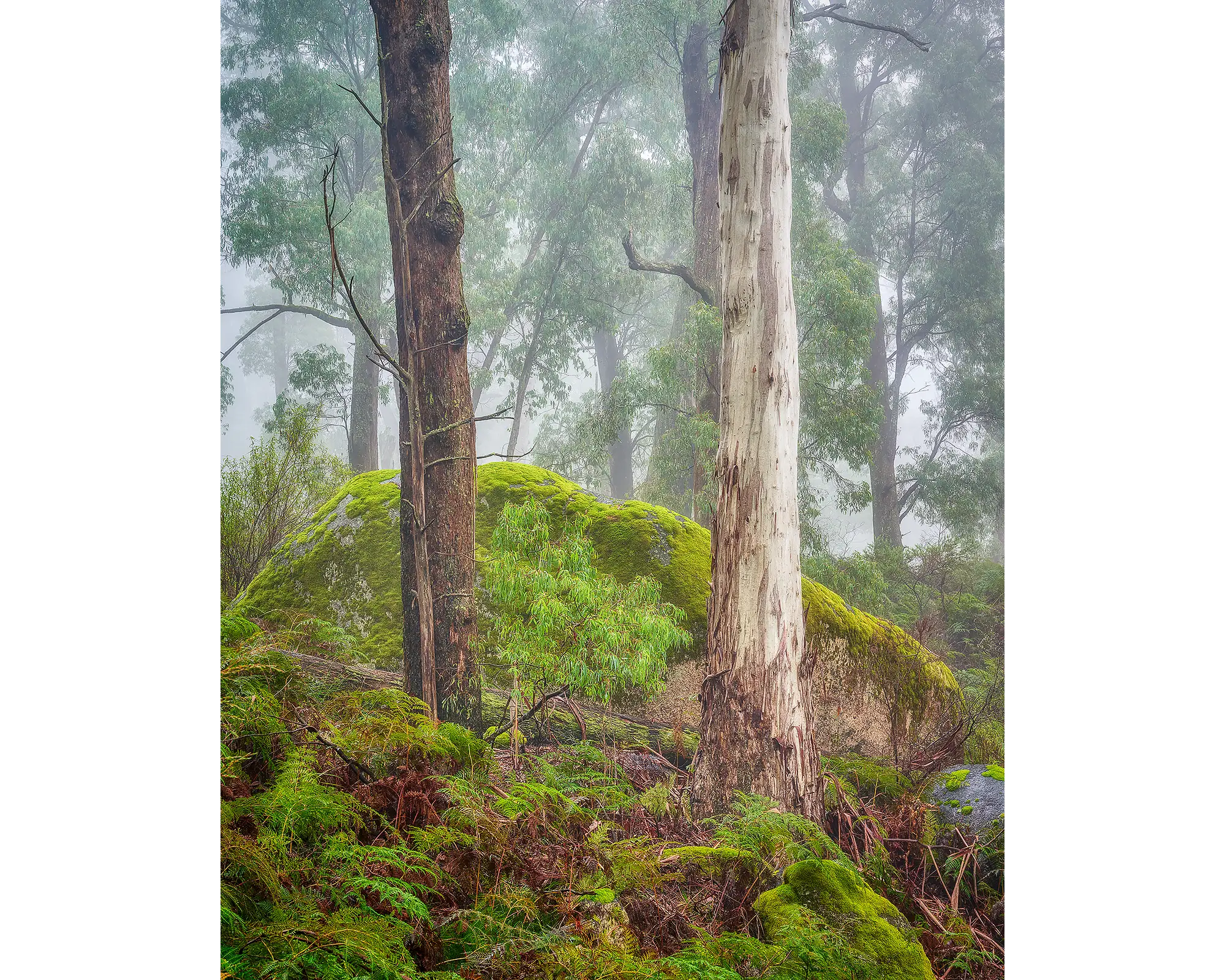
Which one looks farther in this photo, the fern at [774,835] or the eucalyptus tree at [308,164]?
the eucalyptus tree at [308,164]

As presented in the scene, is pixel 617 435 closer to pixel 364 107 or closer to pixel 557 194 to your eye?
pixel 557 194

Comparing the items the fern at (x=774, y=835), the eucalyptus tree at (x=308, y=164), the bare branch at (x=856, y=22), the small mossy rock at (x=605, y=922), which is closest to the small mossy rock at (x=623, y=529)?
the eucalyptus tree at (x=308, y=164)

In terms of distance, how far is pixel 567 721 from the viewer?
270 centimetres

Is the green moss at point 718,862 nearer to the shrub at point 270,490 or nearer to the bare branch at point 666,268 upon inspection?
the shrub at point 270,490

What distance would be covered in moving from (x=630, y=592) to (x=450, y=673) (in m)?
0.73

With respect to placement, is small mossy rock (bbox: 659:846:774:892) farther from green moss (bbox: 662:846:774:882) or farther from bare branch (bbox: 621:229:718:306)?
bare branch (bbox: 621:229:718:306)

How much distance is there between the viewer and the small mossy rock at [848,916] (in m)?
2.02

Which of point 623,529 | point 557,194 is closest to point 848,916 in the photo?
point 623,529

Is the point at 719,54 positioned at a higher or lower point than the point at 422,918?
higher

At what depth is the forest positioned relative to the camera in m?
2.44

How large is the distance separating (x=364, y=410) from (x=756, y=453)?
140 centimetres
